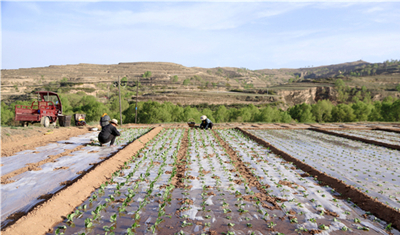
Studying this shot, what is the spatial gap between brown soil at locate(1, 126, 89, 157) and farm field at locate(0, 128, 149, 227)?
74 centimetres

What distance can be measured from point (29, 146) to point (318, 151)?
592 inches

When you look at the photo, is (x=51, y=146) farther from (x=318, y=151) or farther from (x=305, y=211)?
(x=318, y=151)

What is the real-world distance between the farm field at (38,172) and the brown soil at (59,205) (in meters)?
0.51

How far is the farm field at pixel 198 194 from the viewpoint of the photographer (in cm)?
489

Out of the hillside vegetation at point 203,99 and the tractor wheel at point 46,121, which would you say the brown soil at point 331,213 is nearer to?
the tractor wheel at point 46,121

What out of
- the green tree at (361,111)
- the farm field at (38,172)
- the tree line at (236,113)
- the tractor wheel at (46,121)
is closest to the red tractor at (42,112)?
the tractor wheel at (46,121)

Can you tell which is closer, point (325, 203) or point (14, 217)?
point (14, 217)

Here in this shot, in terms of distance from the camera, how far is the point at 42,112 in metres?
18.3

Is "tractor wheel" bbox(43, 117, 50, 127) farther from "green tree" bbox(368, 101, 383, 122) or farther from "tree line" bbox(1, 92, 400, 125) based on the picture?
"green tree" bbox(368, 101, 383, 122)

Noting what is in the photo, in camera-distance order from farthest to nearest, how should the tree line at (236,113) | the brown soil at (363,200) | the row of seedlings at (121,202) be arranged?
the tree line at (236,113) → the brown soil at (363,200) → the row of seedlings at (121,202)

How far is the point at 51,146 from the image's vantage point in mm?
12734

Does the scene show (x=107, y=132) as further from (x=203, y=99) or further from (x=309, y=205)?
(x=203, y=99)

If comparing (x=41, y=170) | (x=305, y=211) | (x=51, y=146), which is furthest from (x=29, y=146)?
(x=305, y=211)

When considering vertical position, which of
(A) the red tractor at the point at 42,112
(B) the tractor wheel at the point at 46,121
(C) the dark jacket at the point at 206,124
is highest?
(A) the red tractor at the point at 42,112
